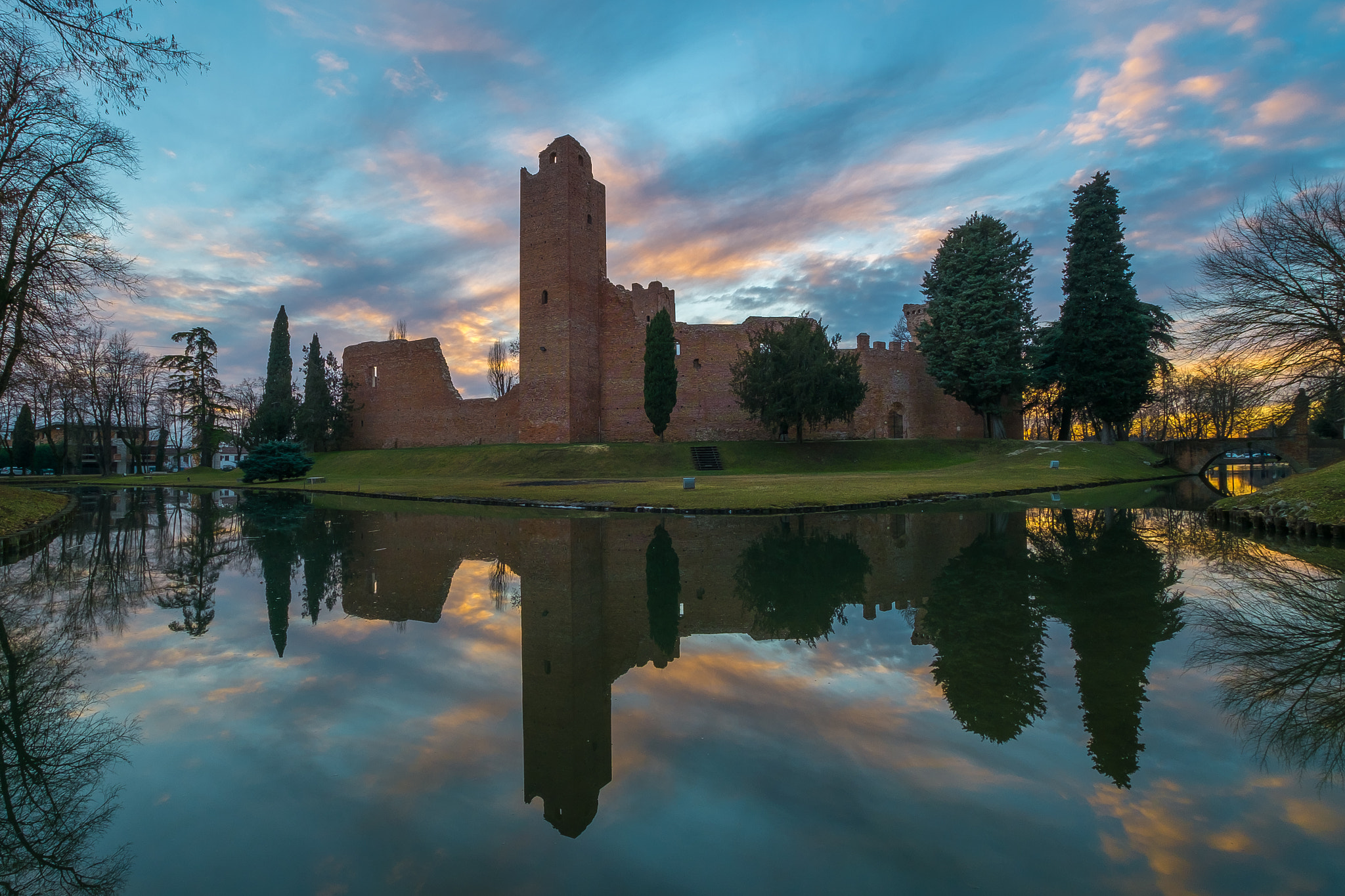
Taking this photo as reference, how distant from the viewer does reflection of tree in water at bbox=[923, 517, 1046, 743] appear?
3.73m

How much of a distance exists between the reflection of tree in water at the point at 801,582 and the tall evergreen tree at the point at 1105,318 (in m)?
26.8

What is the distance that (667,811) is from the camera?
111 inches

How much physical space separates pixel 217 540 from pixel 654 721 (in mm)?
11356

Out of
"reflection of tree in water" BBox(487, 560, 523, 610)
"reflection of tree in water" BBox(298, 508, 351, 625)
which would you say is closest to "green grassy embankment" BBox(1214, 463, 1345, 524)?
"reflection of tree in water" BBox(487, 560, 523, 610)

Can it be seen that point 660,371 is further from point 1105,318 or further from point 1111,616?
point 1111,616

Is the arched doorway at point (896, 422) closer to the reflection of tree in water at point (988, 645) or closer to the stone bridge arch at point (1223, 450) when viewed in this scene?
the stone bridge arch at point (1223, 450)

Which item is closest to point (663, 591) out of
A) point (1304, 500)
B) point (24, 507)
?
point (1304, 500)

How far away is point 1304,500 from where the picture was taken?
1119 cm

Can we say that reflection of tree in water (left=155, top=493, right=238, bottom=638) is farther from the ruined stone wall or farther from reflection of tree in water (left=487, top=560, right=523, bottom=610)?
the ruined stone wall

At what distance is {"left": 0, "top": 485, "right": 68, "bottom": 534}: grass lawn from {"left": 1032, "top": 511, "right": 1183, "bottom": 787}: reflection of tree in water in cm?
1502

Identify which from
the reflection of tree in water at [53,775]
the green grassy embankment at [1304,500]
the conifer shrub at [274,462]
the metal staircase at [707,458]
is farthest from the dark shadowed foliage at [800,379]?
the reflection of tree in water at [53,775]

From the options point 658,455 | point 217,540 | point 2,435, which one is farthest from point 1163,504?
point 2,435

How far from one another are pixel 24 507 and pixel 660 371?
2275 cm

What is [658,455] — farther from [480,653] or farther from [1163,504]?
[480,653]
